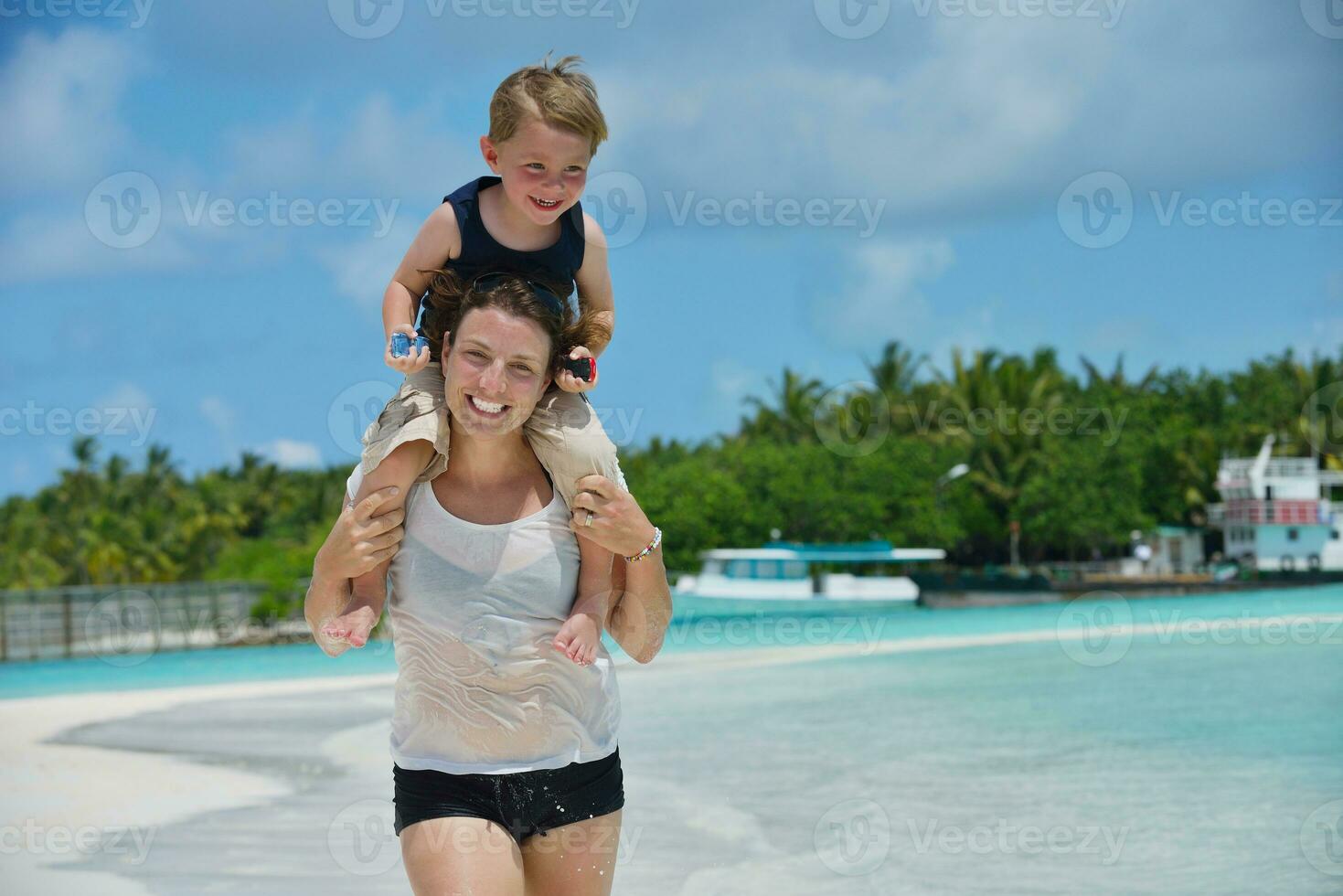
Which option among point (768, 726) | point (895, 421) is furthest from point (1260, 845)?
point (895, 421)

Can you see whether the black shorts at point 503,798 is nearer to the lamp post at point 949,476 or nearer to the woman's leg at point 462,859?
the woman's leg at point 462,859

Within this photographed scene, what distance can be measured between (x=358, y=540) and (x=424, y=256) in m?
0.74

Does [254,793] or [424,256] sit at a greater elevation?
[424,256]

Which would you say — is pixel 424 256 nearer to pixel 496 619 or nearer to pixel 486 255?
pixel 486 255

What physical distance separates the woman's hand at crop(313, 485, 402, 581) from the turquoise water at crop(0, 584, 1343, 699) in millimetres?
20262

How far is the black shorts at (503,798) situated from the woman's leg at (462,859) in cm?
3

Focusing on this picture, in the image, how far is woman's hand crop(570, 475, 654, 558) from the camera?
312 centimetres

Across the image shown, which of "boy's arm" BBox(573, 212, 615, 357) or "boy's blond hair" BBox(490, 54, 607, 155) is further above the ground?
"boy's blond hair" BBox(490, 54, 607, 155)

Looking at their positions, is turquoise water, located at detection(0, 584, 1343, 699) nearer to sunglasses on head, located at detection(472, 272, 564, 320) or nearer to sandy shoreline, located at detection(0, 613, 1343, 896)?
sandy shoreline, located at detection(0, 613, 1343, 896)

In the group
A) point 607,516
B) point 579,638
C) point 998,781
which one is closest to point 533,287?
point 607,516

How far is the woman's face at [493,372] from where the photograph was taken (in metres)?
3.04

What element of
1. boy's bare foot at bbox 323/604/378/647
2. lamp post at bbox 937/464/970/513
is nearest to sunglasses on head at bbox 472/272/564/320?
boy's bare foot at bbox 323/604/378/647

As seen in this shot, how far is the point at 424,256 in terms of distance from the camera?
133 inches

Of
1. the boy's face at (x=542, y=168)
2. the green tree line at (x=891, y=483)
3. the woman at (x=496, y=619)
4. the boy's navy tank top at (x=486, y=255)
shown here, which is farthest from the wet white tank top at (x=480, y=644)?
the green tree line at (x=891, y=483)
